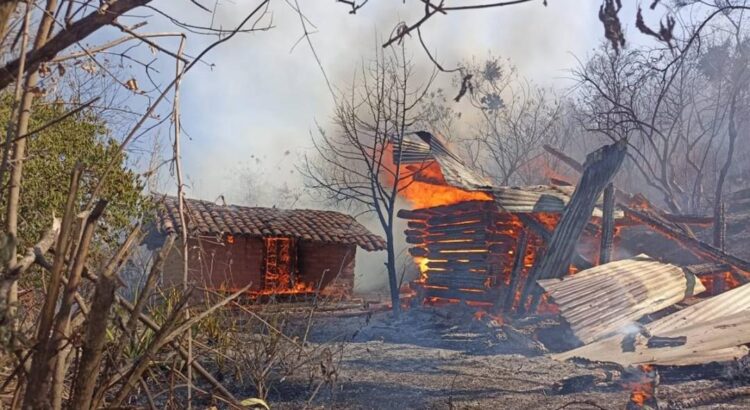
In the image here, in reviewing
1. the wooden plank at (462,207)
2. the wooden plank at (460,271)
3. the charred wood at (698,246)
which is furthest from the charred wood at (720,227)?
the wooden plank at (460,271)

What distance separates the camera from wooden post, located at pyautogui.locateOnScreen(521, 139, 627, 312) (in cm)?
1164

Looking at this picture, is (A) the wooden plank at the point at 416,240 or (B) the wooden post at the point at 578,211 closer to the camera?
(B) the wooden post at the point at 578,211

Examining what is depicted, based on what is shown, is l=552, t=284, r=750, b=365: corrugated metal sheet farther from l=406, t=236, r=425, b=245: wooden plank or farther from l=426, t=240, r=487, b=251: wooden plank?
l=406, t=236, r=425, b=245: wooden plank

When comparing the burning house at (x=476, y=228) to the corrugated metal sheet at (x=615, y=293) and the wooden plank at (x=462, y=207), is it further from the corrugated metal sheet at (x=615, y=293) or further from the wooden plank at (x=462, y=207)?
the corrugated metal sheet at (x=615, y=293)

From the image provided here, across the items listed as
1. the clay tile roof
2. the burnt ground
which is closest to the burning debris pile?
the burnt ground

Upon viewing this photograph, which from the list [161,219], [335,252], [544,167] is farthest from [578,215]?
[544,167]

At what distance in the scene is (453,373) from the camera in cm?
753

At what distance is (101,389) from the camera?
1139mm

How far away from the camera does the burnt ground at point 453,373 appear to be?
590 centimetres

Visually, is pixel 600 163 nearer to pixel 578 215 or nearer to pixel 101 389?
pixel 578 215

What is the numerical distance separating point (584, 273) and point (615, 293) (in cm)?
79

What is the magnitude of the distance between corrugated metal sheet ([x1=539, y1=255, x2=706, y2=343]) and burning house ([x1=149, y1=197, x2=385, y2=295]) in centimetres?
762

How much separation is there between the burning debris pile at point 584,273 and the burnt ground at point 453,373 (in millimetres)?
466

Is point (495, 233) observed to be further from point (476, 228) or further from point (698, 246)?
point (698, 246)
